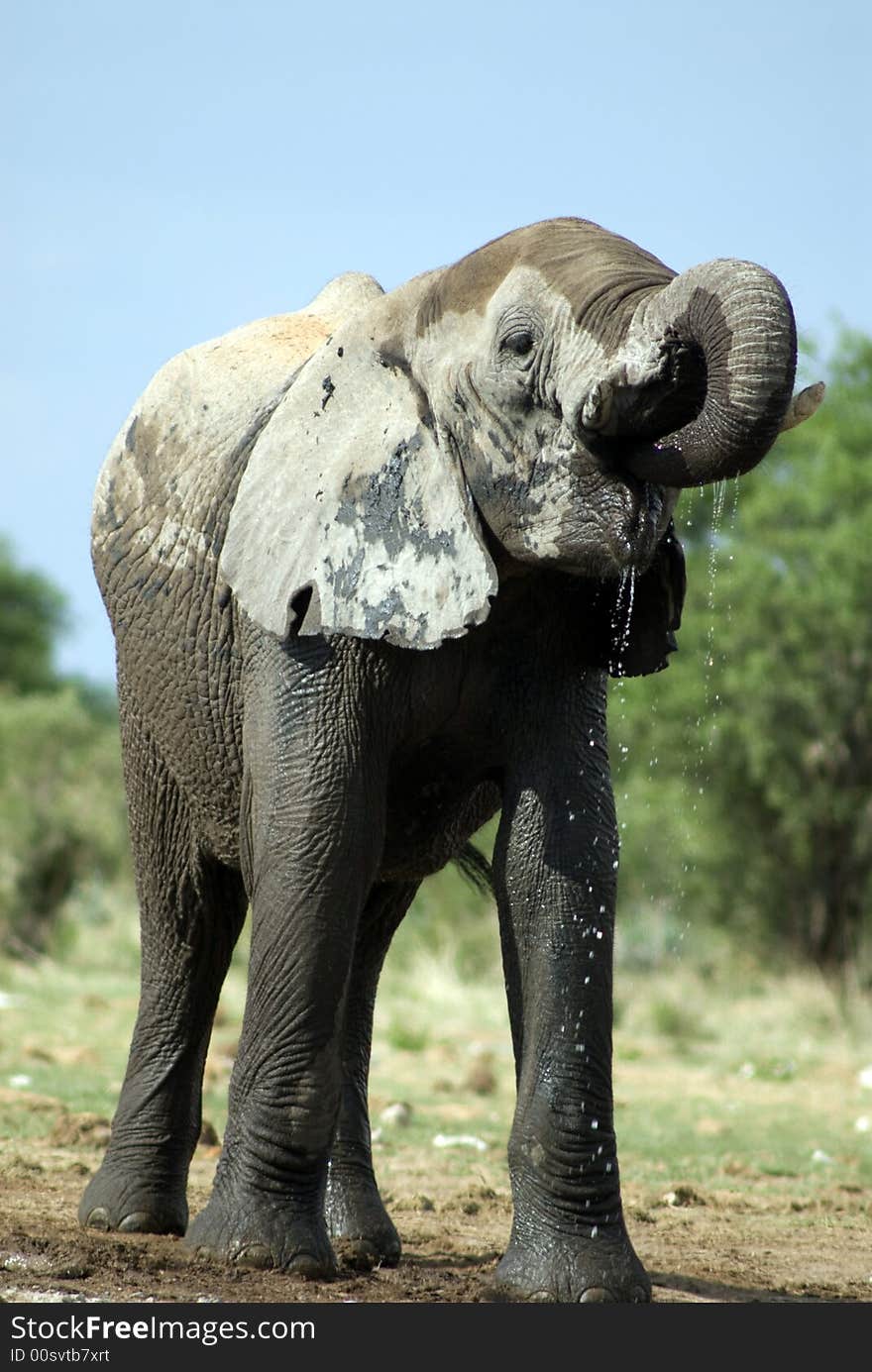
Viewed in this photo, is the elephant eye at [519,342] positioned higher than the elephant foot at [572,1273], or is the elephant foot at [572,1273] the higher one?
the elephant eye at [519,342]

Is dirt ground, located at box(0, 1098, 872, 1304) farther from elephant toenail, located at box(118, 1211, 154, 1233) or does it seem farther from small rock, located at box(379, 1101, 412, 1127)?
small rock, located at box(379, 1101, 412, 1127)

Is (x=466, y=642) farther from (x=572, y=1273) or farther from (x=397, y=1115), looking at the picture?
(x=397, y=1115)

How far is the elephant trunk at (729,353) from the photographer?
15.6 ft

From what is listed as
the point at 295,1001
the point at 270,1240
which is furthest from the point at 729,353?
the point at 270,1240

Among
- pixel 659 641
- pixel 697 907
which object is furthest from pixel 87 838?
pixel 659 641

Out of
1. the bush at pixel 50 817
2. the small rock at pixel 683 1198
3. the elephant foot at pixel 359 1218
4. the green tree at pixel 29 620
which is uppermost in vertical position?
the green tree at pixel 29 620

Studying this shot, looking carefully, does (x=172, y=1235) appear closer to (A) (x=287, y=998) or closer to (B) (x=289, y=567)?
(A) (x=287, y=998)

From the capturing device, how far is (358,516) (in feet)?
18.3

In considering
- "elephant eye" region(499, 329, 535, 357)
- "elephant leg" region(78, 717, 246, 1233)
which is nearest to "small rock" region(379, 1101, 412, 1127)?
"elephant leg" region(78, 717, 246, 1233)

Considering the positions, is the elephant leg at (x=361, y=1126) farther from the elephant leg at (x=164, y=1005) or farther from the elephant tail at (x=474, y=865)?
the elephant leg at (x=164, y=1005)

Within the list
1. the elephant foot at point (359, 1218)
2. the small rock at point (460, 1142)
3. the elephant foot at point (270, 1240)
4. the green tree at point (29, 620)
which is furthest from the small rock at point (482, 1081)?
the green tree at point (29, 620)

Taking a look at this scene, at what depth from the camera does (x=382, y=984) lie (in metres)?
19.8
